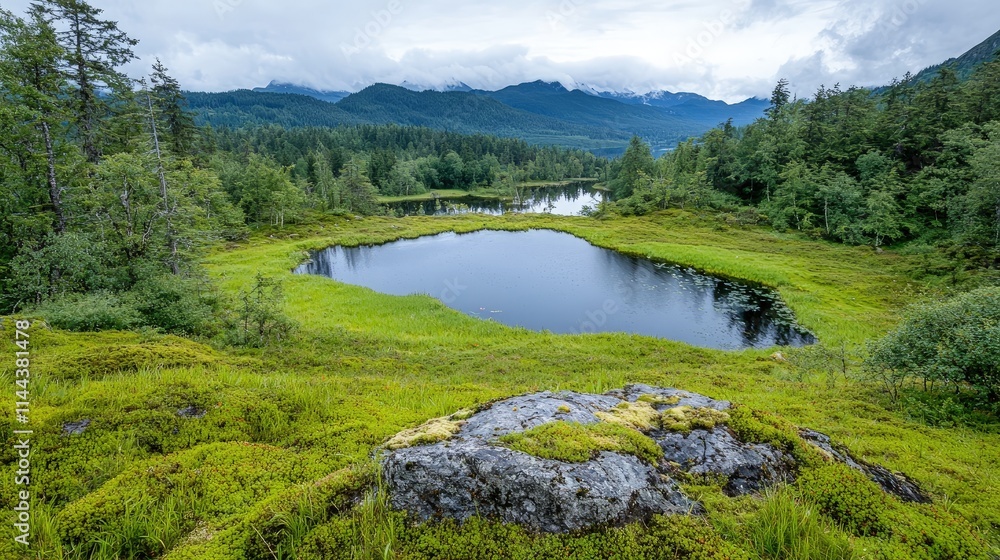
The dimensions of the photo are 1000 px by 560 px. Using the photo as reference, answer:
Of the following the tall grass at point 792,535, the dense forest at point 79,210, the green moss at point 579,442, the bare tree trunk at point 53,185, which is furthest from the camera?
the bare tree trunk at point 53,185

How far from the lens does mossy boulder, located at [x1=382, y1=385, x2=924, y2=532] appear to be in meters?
4.28

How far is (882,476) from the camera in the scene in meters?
5.59

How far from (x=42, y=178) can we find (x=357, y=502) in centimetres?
2119

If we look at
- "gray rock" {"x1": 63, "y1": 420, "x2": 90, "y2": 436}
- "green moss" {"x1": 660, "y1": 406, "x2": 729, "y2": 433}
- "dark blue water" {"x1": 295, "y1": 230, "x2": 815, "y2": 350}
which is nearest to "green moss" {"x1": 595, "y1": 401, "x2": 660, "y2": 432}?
"green moss" {"x1": 660, "y1": 406, "x2": 729, "y2": 433}

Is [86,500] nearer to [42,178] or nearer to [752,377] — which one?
[752,377]

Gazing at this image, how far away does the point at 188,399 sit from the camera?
6676mm

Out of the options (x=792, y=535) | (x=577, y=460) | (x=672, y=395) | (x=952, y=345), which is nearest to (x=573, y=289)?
(x=952, y=345)

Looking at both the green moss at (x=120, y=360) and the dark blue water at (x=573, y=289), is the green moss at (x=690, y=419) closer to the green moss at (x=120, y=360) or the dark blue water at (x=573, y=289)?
the green moss at (x=120, y=360)

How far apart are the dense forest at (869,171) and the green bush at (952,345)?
32174 millimetres

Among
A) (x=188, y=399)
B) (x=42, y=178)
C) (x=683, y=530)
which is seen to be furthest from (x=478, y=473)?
(x=42, y=178)

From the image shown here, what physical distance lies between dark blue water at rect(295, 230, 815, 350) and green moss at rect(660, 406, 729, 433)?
→ 19747mm

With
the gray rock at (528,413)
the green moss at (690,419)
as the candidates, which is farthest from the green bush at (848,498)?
the gray rock at (528,413)

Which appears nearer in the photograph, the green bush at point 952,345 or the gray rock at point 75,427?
the gray rock at point 75,427

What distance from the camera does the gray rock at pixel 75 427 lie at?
17.9 feet
